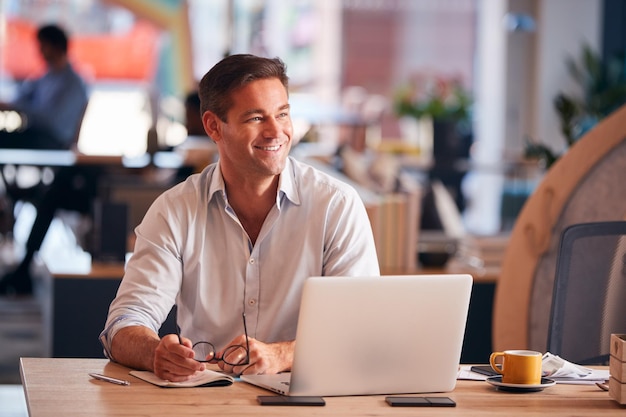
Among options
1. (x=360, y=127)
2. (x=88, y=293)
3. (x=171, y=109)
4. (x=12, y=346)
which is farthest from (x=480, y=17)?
(x=88, y=293)

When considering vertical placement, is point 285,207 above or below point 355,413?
above

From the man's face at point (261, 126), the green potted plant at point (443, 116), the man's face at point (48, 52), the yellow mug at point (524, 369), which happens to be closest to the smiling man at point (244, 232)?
the man's face at point (261, 126)

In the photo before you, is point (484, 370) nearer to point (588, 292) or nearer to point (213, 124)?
point (588, 292)

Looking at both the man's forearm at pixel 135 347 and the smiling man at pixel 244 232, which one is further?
the smiling man at pixel 244 232

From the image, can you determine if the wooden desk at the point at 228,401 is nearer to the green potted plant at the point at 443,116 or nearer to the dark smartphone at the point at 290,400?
the dark smartphone at the point at 290,400

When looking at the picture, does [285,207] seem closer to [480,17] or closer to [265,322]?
[265,322]

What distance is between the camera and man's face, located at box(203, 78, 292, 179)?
2.58 m

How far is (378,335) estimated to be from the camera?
201 centimetres

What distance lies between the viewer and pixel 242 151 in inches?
103

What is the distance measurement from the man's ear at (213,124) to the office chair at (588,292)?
2.87 feet

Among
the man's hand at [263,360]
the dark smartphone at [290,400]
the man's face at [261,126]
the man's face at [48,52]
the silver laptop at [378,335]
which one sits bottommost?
the dark smartphone at [290,400]

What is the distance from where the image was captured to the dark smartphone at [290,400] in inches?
77.6

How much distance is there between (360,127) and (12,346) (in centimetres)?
347

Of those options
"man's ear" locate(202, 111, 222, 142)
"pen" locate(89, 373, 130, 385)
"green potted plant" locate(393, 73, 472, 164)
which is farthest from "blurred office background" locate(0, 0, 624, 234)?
"pen" locate(89, 373, 130, 385)
